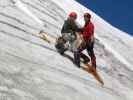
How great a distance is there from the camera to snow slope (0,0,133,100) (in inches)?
369

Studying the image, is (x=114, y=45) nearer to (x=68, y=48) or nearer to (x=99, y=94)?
(x=68, y=48)

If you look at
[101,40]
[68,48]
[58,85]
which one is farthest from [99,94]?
[101,40]

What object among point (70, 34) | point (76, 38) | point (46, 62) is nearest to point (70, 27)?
point (70, 34)

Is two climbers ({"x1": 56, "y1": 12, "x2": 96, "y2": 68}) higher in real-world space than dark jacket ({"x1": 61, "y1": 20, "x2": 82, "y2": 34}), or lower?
lower

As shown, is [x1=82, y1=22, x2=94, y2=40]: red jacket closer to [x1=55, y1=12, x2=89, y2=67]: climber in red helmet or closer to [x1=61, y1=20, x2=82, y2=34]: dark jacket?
[x1=55, y1=12, x2=89, y2=67]: climber in red helmet

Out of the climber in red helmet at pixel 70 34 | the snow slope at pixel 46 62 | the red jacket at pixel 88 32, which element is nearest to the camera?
the snow slope at pixel 46 62

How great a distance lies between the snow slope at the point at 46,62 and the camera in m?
9.37

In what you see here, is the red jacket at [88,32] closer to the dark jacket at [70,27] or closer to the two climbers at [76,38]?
the two climbers at [76,38]

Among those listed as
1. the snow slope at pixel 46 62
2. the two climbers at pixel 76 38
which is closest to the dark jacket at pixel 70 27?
the two climbers at pixel 76 38

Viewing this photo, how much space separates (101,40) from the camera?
1931 cm

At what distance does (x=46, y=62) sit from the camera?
1202 centimetres

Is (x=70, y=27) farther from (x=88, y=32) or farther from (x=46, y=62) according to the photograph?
(x=46, y=62)

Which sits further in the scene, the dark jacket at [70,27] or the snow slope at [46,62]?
the dark jacket at [70,27]

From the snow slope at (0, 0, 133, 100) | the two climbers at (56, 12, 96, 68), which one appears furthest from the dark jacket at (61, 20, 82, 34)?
the snow slope at (0, 0, 133, 100)
